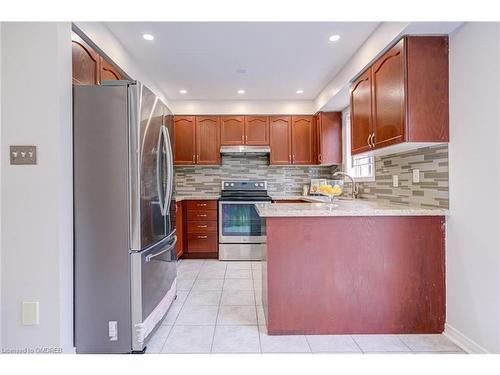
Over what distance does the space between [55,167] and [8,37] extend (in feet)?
2.54

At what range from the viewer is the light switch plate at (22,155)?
152cm

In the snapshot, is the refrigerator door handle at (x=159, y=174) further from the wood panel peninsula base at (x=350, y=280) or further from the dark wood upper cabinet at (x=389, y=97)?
the dark wood upper cabinet at (x=389, y=97)

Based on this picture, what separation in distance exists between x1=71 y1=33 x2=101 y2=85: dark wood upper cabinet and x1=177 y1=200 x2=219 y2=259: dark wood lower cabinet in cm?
226

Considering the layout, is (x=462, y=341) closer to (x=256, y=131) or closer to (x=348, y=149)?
(x=348, y=149)

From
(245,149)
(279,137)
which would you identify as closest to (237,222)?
(245,149)

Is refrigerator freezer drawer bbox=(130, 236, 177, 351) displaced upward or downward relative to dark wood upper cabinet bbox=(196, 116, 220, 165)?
downward

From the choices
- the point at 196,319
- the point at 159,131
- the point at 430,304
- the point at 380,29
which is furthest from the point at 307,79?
the point at 196,319

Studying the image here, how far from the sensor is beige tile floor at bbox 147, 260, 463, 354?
1.75m

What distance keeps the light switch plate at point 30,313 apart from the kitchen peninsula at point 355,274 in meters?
1.40

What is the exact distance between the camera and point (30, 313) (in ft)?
5.05

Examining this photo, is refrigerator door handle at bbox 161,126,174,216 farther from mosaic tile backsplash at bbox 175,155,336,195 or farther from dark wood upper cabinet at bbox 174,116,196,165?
mosaic tile backsplash at bbox 175,155,336,195

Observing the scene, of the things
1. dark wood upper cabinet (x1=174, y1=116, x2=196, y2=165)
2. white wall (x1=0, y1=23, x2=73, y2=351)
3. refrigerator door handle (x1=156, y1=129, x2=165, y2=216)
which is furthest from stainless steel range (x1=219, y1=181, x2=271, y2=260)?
white wall (x1=0, y1=23, x2=73, y2=351)

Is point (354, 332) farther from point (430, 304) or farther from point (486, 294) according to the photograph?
point (486, 294)

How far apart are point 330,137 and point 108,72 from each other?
2957mm
